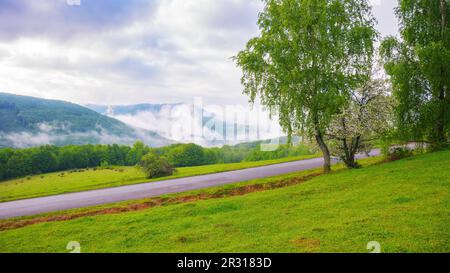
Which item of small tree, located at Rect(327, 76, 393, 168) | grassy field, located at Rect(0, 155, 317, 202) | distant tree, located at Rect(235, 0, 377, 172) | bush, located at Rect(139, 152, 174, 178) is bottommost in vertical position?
grassy field, located at Rect(0, 155, 317, 202)

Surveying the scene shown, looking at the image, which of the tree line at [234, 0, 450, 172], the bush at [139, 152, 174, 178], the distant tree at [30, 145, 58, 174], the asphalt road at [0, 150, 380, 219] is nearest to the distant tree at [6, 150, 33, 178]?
the distant tree at [30, 145, 58, 174]

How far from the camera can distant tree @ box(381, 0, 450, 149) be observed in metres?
33.6

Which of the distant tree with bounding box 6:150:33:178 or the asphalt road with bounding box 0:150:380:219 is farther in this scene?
the distant tree with bounding box 6:150:33:178

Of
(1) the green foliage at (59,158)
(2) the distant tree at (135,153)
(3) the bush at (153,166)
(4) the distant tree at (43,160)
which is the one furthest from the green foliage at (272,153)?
(4) the distant tree at (43,160)

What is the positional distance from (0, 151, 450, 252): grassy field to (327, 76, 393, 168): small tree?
23.9ft

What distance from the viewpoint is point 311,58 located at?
35344mm

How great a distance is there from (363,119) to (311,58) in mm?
8812

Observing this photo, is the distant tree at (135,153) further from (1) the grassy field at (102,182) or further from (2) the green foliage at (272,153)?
(2) the green foliage at (272,153)

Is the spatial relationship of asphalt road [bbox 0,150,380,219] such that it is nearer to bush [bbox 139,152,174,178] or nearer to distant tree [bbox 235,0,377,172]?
distant tree [bbox 235,0,377,172]

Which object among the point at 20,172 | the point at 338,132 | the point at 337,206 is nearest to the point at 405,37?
the point at 338,132

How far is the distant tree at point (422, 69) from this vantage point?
110 ft

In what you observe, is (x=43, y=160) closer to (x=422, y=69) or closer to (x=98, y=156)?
(x=98, y=156)

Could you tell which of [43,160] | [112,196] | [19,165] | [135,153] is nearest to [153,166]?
[112,196]

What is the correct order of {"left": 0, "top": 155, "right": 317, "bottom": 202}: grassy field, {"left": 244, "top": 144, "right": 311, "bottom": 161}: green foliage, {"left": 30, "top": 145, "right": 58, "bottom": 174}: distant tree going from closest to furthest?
{"left": 0, "top": 155, "right": 317, "bottom": 202}: grassy field
{"left": 30, "top": 145, "right": 58, "bottom": 174}: distant tree
{"left": 244, "top": 144, "right": 311, "bottom": 161}: green foliage
